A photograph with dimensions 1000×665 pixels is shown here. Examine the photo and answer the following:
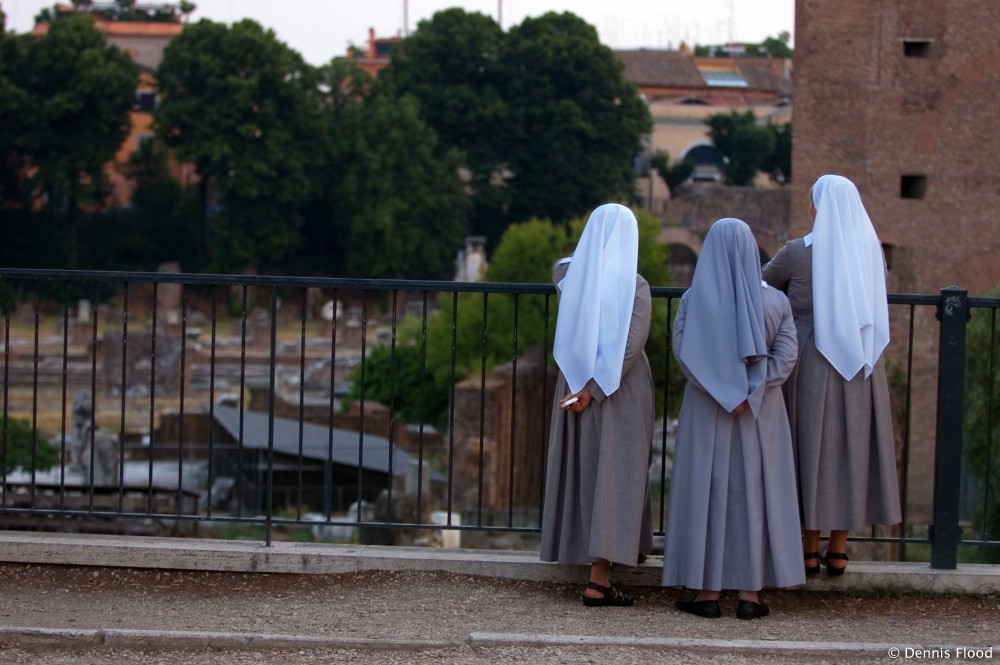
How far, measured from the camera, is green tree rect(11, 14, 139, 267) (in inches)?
2140

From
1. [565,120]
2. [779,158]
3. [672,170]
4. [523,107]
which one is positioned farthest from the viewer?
[779,158]

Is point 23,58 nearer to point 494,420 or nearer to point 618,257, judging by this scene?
point 494,420

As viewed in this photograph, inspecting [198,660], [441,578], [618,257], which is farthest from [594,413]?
[198,660]

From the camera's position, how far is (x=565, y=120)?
189 feet

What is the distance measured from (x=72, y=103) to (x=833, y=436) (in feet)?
173

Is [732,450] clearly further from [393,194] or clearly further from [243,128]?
[243,128]

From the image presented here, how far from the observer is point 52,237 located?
56.6m

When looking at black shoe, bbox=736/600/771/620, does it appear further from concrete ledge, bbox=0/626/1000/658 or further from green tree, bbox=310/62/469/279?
green tree, bbox=310/62/469/279

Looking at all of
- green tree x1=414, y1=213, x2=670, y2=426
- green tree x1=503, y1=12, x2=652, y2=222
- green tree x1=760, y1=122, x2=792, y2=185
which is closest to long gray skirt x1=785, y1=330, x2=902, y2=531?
green tree x1=414, y1=213, x2=670, y2=426

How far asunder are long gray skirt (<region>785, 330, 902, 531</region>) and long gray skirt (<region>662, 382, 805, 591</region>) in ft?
0.89

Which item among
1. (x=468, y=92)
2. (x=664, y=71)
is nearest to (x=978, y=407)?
(x=468, y=92)

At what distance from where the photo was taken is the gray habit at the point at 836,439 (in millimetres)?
5207

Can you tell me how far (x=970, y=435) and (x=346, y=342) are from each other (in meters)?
32.5

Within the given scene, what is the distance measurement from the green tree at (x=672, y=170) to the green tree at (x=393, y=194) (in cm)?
1125
